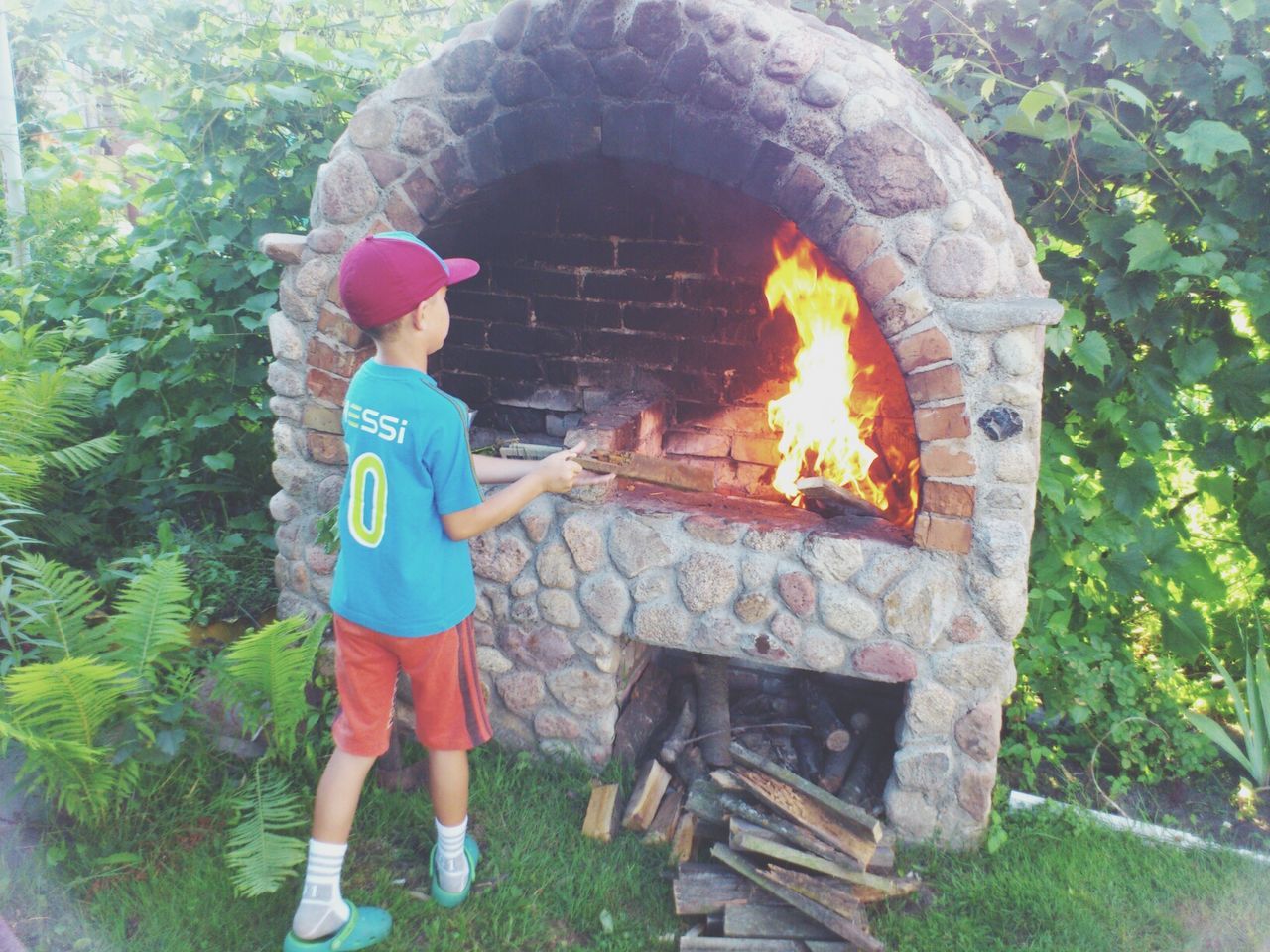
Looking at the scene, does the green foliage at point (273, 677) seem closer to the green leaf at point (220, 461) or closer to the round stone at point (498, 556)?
the round stone at point (498, 556)

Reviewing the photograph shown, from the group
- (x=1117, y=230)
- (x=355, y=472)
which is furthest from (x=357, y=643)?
(x=1117, y=230)

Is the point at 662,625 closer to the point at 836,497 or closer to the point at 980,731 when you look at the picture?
the point at 836,497

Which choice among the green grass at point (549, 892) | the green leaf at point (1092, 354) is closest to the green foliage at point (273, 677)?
the green grass at point (549, 892)

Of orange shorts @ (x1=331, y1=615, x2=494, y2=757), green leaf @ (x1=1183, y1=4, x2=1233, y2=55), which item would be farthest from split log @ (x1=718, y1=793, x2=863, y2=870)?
green leaf @ (x1=1183, y1=4, x2=1233, y2=55)

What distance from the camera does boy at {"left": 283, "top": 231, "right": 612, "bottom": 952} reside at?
2346 millimetres

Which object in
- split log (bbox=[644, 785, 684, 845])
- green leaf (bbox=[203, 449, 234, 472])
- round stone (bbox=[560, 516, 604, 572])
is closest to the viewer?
split log (bbox=[644, 785, 684, 845])

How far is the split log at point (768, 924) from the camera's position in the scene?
2615 millimetres

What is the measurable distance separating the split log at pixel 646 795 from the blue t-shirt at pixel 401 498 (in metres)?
0.99

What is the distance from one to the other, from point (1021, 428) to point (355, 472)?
193 centimetres

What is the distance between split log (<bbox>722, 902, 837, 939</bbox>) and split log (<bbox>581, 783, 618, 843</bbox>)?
1.60 feet

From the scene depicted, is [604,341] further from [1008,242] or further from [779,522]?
[1008,242]

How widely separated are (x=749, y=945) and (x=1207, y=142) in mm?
3016

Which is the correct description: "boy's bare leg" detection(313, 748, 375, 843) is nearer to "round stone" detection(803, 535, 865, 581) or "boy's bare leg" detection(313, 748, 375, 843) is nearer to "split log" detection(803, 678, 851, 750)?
"round stone" detection(803, 535, 865, 581)

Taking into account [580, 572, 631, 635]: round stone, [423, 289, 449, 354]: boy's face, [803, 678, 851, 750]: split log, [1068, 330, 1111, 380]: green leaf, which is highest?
[1068, 330, 1111, 380]: green leaf
